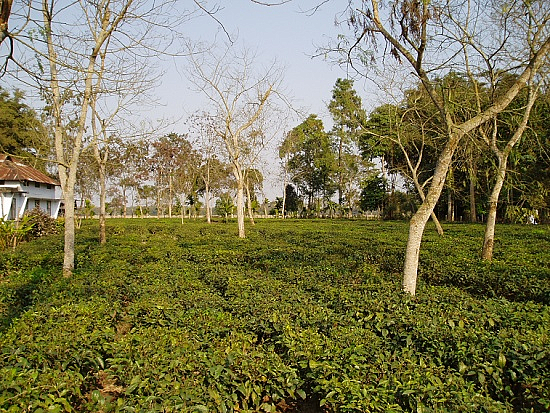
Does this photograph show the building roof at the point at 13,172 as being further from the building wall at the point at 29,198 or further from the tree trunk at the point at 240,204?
the tree trunk at the point at 240,204

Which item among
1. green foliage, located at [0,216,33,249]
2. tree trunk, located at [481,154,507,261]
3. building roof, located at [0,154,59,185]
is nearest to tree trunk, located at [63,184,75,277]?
green foliage, located at [0,216,33,249]

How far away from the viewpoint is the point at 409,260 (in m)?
6.36

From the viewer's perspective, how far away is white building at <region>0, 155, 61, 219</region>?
22.9m

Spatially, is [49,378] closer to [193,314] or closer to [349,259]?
[193,314]

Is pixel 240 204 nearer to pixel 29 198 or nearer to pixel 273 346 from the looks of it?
pixel 273 346

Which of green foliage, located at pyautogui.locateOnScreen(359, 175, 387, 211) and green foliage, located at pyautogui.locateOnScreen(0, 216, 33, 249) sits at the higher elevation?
green foliage, located at pyautogui.locateOnScreen(359, 175, 387, 211)

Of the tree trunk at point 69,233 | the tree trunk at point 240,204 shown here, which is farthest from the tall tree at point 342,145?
the tree trunk at point 69,233

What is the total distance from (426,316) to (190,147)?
4056cm

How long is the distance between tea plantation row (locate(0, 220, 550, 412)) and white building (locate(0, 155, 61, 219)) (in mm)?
15839

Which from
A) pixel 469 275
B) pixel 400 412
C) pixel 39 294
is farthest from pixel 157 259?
pixel 400 412

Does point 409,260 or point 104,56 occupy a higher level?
point 104,56

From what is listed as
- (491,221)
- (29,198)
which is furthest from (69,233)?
(29,198)

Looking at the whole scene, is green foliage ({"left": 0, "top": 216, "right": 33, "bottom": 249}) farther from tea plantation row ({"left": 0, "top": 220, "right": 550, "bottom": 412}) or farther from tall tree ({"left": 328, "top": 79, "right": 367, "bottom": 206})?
tall tree ({"left": 328, "top": 79, "right": 367, "bottom": 206})

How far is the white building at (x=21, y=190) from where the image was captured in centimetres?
2288
